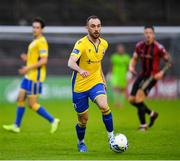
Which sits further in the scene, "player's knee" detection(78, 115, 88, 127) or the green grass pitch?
"player's knee" detection(78, 115, 88, 127)

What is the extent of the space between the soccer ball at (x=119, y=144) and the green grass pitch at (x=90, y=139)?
0.10m

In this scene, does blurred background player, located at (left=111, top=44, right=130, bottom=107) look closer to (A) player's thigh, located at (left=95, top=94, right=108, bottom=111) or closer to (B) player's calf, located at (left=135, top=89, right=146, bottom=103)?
(B) player's calf, located at (left=135, top=89, right=146, bottom=103)

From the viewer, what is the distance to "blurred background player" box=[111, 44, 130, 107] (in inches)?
944

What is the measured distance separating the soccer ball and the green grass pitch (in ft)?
0.32

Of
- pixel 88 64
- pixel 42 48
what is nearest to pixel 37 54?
pixel 42 48

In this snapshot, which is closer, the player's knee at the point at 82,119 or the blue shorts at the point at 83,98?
the blue shorts at the point at 83,98

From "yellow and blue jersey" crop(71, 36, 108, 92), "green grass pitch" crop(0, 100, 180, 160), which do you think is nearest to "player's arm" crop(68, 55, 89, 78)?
"yellow and blue jersey" crop(71, 36, 108, 92)

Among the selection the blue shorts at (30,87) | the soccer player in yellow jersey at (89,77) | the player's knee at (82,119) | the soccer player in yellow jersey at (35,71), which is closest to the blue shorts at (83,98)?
the soccer player in yellow jersey at (89,77)

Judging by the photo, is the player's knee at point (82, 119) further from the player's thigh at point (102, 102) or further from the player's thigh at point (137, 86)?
the player's thigh at point (137, 86)

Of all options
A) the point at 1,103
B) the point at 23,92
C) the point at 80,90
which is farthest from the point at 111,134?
the point at 1,103

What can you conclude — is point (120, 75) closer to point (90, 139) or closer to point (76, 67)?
point (90, 139)

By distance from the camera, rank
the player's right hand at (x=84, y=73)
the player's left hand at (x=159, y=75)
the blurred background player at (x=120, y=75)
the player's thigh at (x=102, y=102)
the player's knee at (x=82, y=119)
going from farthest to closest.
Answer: the blurred background player at (x=120, y=75) → the player's left hand at (x=159, y=75) → the player's knee at (x=82, y=119) → the player's thigh at (x=102, y=102) → the player's right hand at (x=84, y=73)

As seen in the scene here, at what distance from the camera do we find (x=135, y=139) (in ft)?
44.0

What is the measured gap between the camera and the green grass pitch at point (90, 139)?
1101 centimetres
